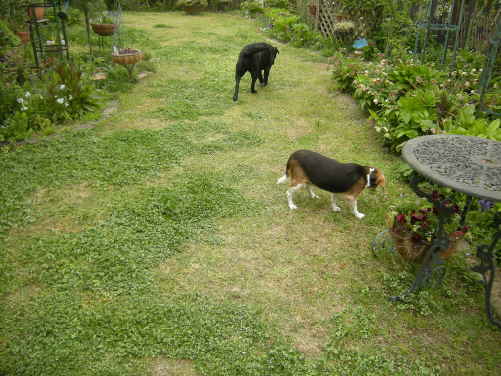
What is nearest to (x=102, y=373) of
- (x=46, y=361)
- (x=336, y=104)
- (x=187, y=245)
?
(x=46, y=361)

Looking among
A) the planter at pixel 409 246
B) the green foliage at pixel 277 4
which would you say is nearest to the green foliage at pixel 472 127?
the planter at pixel 409 246

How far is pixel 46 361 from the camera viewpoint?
103 inches

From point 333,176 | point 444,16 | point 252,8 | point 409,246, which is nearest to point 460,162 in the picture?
point 409,246

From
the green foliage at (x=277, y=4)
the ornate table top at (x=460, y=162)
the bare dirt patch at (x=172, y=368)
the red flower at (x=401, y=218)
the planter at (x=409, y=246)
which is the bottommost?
the bare dirt patch at (x=172, y=368)

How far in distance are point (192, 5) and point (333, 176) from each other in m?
15.8

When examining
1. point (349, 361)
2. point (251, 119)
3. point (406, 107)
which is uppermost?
point (406, 107)

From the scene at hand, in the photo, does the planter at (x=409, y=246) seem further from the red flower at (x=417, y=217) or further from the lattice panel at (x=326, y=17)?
the lattice panel at (x=326, y=17)

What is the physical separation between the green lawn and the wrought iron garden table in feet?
1.16

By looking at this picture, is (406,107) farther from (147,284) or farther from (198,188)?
(147,284)

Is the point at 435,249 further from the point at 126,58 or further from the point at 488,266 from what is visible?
the point at 126,58

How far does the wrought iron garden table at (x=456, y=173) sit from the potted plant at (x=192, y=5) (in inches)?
642

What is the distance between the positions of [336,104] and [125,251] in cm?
530

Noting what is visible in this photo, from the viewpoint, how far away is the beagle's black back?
3.96 meters

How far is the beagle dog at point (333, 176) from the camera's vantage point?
3934mm
